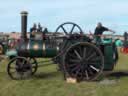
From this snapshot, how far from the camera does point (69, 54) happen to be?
14.4 meters

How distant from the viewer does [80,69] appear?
1430 cm

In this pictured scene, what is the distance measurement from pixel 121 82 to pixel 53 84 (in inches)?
77.3

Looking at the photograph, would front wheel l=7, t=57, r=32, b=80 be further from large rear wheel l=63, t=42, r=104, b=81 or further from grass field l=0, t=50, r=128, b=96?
large rear wheel l=63, t=42, r=104, b=81

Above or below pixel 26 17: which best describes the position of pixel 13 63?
below

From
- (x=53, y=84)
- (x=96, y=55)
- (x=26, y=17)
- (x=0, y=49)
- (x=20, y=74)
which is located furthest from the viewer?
(x=0, y=49)

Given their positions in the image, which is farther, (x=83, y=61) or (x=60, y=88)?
(x=83, y=61)

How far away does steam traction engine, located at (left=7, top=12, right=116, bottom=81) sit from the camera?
14.3 metres

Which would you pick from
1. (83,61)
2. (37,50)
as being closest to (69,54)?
(83,61)

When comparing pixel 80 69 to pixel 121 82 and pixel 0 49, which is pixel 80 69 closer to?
pixel 121 82

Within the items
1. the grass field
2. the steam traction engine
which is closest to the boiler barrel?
the steam traction engine

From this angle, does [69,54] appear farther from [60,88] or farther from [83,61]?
[60,88]

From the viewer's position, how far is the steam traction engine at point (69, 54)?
14.3 metres

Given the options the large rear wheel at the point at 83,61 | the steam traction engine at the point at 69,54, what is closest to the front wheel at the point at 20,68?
the steam traction engine at the point at 69,54

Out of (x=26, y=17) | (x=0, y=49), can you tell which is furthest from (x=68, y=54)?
(x=0, y=49)
